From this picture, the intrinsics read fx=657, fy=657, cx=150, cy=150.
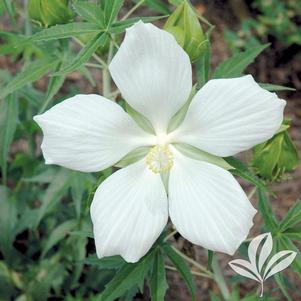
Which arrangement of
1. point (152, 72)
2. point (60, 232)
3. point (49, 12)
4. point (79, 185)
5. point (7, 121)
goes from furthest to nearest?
1. point (60, 232)
2. point (79, 185)
3. point (7, 121)
4. point (49, 12)
5. point (152, 72)

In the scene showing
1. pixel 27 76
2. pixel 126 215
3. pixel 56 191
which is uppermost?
pixel 27 76

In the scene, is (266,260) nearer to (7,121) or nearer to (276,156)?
(276,156)

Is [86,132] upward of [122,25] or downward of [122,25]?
downward

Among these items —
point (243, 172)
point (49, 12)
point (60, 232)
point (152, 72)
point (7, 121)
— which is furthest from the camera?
point (60, 232)

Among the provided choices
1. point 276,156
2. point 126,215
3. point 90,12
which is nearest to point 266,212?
point 276,156

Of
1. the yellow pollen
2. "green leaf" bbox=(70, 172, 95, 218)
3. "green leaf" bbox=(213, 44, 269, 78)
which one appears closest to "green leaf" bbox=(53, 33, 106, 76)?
the yellow pollen

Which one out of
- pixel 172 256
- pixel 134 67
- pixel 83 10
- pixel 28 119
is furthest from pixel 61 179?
pixel 134 67
